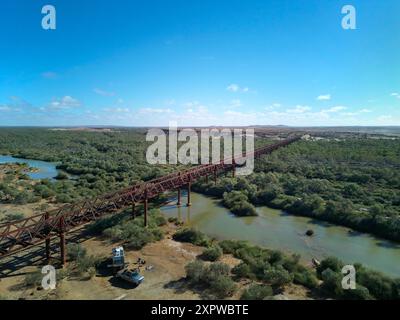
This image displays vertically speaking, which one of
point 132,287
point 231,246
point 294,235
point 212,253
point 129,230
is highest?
point 129,230

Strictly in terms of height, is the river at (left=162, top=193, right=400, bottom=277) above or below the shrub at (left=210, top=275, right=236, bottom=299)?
below

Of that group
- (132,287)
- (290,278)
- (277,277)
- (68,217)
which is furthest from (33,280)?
(290,278)

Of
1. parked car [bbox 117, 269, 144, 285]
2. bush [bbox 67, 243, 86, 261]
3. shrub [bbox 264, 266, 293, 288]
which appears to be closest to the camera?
shrub [bbox 264, 266, 293, 288]

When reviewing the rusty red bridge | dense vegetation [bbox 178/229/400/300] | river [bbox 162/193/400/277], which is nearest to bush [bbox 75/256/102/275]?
the rusty red bridge

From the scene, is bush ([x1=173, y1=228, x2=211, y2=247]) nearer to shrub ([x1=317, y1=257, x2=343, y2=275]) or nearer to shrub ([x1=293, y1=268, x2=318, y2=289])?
shrub ([x1=293, y1=268, x2=318, y2=289])

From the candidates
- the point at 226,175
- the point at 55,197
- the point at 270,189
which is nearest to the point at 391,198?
the point at 270,189

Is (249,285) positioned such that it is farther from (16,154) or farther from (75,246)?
(16,154)

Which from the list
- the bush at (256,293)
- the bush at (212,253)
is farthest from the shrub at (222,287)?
the bush at (212,253)

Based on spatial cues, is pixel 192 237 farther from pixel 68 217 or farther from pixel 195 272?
pixel 68 217
